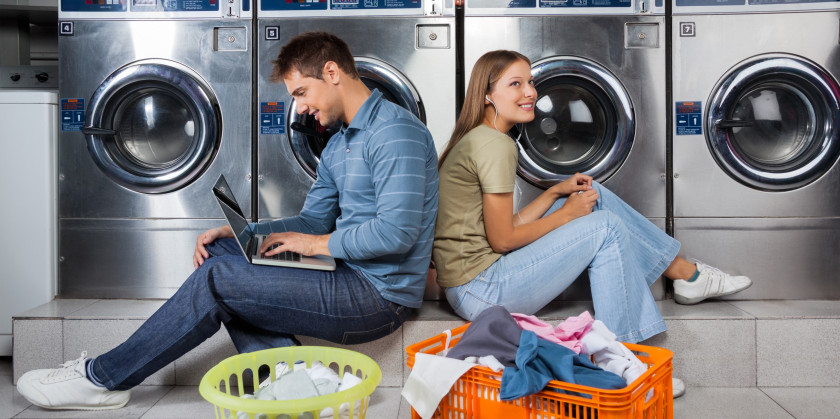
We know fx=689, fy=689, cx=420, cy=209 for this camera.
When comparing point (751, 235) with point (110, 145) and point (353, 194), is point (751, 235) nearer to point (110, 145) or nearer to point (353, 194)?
point (353, 194)

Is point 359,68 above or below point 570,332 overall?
above

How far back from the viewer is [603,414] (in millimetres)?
1223

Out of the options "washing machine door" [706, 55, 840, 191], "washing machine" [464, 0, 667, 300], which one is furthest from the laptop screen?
"washing machine door" [706, 55, 840, 191]

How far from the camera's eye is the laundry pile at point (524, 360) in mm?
1291

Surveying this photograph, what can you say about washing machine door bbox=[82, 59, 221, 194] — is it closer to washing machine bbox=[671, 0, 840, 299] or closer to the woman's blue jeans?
the woman's blue jeans

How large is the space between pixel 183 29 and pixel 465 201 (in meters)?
1.30

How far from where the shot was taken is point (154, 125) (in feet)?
8.30

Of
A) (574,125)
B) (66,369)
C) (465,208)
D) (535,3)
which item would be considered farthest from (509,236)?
(66,369)

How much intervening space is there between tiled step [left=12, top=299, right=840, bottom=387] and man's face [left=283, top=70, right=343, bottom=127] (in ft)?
2.32

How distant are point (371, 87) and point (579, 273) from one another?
1075 mm

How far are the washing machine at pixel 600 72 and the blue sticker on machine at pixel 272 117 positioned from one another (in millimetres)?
702

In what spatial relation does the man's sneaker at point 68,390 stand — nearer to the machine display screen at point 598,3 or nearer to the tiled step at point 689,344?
the tiled step at point 689,344

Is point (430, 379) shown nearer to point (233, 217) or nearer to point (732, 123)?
point (233, 217)

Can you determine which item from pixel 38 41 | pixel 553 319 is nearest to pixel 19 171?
pixel 38 41
